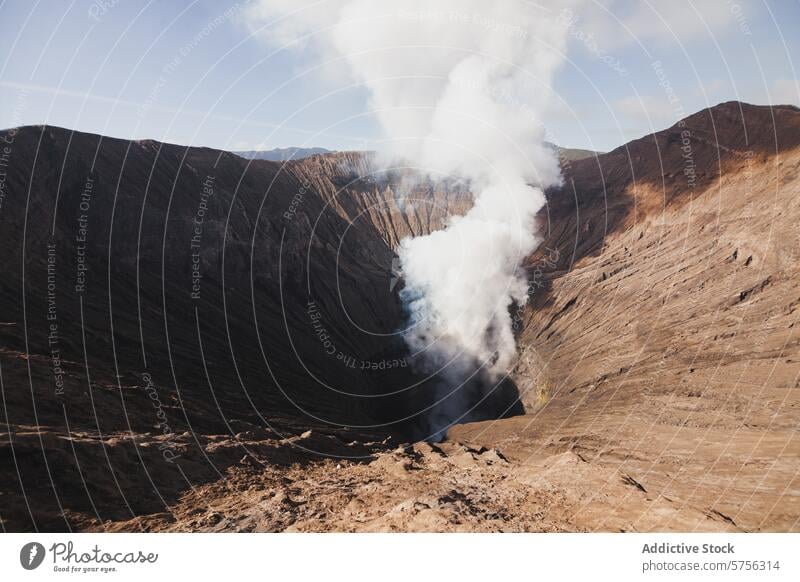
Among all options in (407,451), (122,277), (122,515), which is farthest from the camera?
(122,277)

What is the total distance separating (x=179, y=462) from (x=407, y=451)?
32.3 ft

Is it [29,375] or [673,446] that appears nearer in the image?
[29,375]

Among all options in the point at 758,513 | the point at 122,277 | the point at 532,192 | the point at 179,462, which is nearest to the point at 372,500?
the point at 179,462

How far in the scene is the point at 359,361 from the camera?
4744cm

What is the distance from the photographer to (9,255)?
2420 cm

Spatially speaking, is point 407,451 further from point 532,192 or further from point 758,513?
point 532,192

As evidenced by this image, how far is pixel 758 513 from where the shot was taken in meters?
14.1

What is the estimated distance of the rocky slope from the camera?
1428 cm

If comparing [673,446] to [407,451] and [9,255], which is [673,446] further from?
[9,255]

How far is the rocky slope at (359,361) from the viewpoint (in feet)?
46.9

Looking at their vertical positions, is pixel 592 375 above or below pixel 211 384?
below

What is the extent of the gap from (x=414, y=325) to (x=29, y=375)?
144 ft

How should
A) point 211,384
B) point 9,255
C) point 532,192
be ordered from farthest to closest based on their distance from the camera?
point 532,192 → point 211,384 → point 9,255

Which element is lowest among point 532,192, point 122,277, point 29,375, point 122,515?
point 122,515
